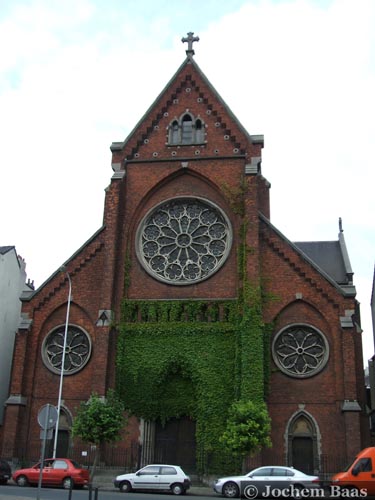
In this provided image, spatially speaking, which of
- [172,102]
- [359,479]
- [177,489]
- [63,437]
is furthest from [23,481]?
[172,102]

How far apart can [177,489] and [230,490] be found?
2173 millimetres

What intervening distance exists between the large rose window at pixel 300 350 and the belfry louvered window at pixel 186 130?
11962 millimetres

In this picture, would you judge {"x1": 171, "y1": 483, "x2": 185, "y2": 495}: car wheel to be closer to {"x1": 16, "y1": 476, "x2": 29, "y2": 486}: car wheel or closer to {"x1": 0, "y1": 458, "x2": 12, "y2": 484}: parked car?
{"x1": 16, "y1": 476, "x2": 29, "y2": 486}: car wheel

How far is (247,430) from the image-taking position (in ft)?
84.5

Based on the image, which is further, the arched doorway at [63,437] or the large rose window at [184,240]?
the large rose window at [184,240]

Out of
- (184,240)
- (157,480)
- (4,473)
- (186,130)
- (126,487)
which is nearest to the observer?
(157,480)

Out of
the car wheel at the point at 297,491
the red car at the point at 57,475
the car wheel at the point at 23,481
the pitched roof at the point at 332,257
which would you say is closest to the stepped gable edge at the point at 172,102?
the pitched roof at the point at 332,257

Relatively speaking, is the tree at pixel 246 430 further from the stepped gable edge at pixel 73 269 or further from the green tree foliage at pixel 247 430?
the stepped gable edge at pixel 73 269

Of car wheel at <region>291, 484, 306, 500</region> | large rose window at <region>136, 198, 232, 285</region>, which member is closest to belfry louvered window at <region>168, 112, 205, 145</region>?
large rose window at <region>136, 198, 232, 285</region>

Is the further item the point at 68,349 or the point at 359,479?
the point at 68,349

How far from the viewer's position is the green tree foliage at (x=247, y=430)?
25750 mm

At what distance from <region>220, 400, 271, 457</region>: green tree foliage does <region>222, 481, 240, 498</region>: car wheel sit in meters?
2.67

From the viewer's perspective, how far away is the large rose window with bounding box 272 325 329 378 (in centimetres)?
3012

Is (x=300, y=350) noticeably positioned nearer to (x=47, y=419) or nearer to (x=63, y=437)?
(x=63, y=437)
